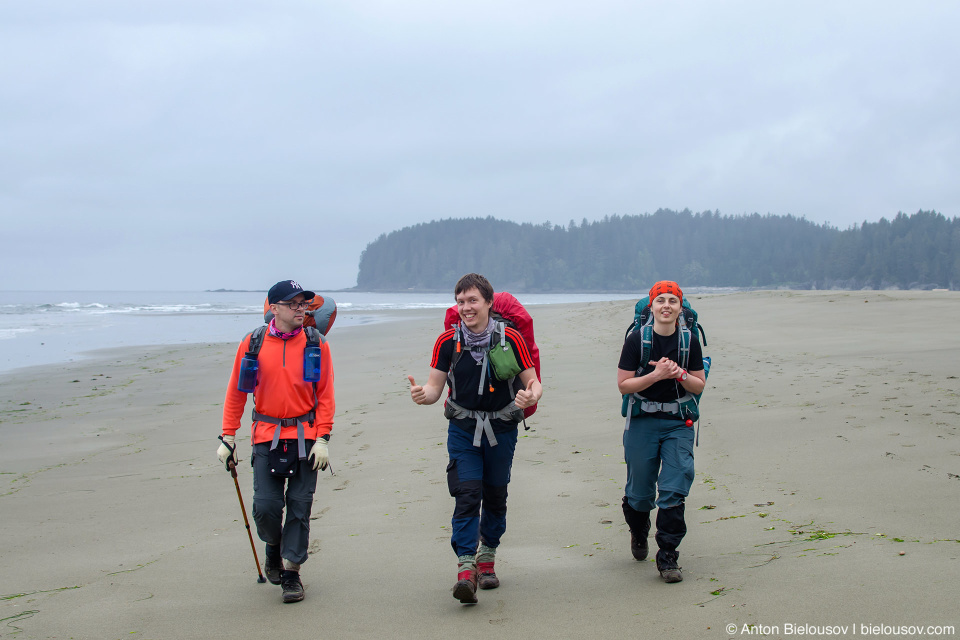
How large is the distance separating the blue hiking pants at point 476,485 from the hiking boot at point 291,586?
33.6 inches

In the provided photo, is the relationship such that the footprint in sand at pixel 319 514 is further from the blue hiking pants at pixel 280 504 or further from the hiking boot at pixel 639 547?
the hiking boot at pixel 639 547

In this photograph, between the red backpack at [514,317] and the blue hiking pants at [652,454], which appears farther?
the red backpack at [514,317]

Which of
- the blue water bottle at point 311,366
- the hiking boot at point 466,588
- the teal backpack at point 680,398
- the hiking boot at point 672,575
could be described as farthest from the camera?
the teal backpack at point 680,398

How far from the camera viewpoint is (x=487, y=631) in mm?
3352

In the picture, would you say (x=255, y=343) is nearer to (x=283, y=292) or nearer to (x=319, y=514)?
(x=283, y=292)

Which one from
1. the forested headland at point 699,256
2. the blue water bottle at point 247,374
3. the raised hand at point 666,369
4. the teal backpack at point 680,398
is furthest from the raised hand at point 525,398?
the forested headland at point 699,256

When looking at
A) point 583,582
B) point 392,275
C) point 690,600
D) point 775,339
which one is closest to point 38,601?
point 583,582

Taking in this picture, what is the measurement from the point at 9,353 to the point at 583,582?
20425 mm

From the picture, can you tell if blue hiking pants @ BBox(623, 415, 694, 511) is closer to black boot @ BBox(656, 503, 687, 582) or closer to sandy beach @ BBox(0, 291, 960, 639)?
black boot @ BBox(656, 503, 687, 582)

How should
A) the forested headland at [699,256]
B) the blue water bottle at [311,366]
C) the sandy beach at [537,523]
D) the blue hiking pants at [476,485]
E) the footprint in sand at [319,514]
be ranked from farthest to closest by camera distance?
the forested headland at [699,256] → the footprint in sand at [319,514] → the blue water bottle at [311,366] → the blue hiking pants at [476,485] → the sandy beach at [537,523]

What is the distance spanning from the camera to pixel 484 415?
3975 millimetres

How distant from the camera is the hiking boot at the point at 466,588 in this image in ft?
11.7

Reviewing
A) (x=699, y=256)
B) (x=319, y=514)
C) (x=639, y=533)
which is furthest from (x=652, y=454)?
(x=699, y=256)

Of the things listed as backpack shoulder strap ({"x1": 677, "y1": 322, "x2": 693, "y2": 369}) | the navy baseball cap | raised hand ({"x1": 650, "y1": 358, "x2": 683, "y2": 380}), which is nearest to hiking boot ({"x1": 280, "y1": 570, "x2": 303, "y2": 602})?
the navy baseball cap
